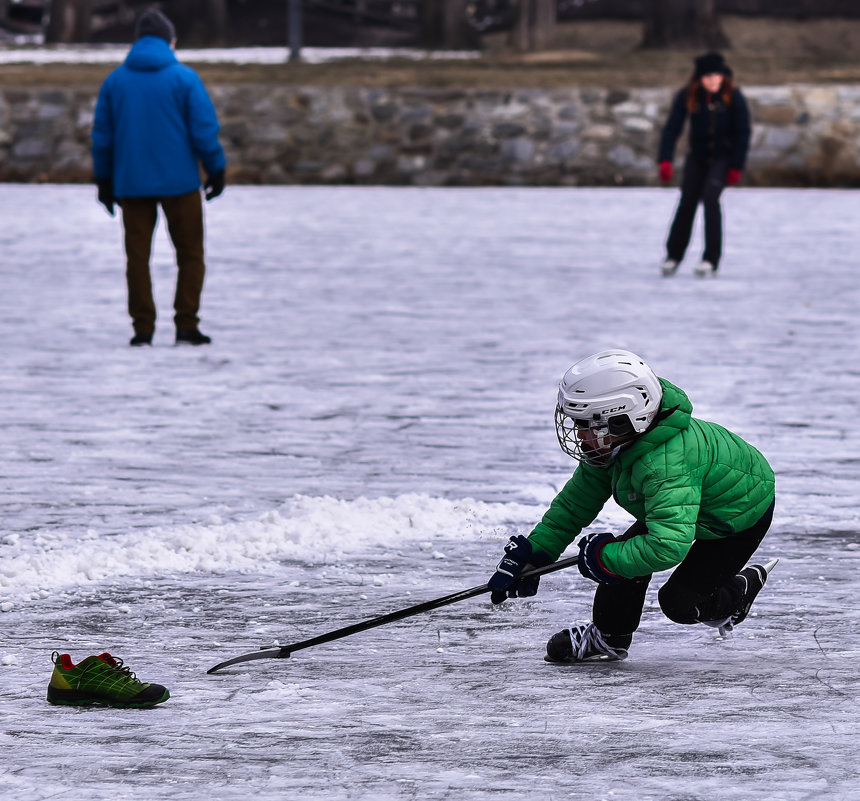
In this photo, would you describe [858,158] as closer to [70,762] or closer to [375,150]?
[375,150]

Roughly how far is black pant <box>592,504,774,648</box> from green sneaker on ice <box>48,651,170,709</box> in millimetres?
1046

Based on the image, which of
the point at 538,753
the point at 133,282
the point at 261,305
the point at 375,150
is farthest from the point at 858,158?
the point at 538,753

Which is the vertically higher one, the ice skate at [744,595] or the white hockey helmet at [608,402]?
the white hockey helmet at [608,402]

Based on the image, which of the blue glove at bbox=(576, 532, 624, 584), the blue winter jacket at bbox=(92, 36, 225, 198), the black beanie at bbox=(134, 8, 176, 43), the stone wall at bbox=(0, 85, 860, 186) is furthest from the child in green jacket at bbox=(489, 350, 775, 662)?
the stone wall at bbox=(0, 85, 860, 186)

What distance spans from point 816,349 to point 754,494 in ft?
15.7

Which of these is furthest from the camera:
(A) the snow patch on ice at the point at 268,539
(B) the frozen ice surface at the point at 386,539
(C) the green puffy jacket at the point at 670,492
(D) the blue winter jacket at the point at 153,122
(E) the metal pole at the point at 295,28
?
(E) the metal pole at the point at 295,28

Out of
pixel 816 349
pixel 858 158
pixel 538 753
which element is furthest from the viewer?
pixel 858 158

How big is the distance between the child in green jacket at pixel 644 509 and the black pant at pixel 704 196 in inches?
295

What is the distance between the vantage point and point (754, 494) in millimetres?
3729

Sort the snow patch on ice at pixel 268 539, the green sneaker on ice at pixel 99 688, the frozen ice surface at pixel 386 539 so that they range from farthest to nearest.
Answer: the snow patch on ice at pixel 268 539 < the green sneaker on ice at pixel 99 688 < the frozen ice surface at pixel 386 539

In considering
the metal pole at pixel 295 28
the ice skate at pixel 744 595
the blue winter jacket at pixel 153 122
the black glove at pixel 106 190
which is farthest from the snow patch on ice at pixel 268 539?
the metal pole at pixel 295 28

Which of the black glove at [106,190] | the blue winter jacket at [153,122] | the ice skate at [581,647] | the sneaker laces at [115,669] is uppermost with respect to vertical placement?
the blue winter jacket at [153,122]

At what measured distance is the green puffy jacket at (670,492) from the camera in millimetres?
3469

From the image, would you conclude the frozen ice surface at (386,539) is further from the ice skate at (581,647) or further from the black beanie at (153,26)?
the black beanie at (153,26)
